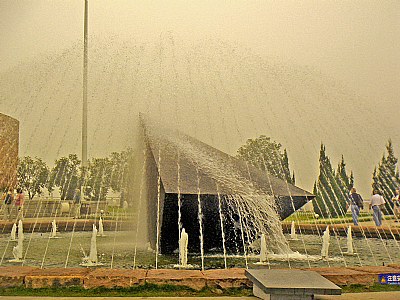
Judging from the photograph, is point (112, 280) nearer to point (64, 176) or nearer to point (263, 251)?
point (263, 251)

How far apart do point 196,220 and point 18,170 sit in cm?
3579

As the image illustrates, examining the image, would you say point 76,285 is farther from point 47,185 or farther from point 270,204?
point 47,185

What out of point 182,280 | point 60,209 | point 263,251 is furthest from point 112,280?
point 60,209

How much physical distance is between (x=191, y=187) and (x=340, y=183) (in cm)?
2418

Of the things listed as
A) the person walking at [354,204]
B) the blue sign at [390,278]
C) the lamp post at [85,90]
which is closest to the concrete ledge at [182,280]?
the blue sign at [390,278]

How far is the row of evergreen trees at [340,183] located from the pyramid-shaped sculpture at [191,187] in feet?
58.2

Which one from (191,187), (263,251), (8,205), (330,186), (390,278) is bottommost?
(390,278)

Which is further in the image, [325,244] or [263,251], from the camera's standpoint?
[325,244]

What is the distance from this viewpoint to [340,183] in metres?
29.8

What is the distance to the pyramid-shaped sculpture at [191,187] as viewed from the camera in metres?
7.29

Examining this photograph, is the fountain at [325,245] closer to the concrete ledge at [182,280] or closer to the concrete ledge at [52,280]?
the concrete ledge at [182,280]

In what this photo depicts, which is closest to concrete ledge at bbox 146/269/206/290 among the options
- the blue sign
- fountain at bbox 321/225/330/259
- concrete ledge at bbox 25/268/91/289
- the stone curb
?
the stone curb

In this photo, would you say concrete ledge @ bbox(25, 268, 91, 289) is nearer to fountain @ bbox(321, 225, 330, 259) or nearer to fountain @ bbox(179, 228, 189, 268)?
fountain @ bbox(179, 228, 189, 268)

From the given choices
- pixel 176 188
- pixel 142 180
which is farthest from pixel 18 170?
pixel 176 188
